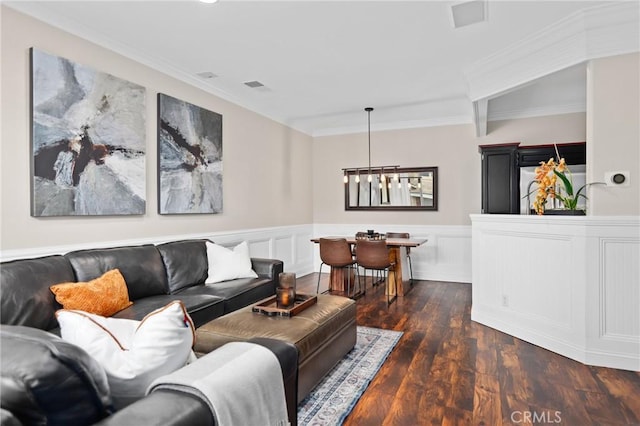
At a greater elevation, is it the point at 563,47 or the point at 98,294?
the point at 563,47

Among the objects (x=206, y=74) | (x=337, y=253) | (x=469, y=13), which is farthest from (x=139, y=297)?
(x=469, y=13)

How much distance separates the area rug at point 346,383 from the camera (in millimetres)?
2176

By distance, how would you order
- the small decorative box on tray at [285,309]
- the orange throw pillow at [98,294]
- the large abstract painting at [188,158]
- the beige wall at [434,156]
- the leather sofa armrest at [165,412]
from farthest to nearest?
the beige wall at [434,156]
the large abstract painting at [188,158]
the small decorative box on tray at [285,309]
the orange throw pillow at [98,294]
the leather sofa armrest at [165,412]

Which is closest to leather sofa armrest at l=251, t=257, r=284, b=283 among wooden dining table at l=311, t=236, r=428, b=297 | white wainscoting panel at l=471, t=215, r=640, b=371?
wooden dining table at l=311, t=236, r=428, b=297

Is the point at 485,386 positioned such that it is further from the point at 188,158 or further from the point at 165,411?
the point at 188,158

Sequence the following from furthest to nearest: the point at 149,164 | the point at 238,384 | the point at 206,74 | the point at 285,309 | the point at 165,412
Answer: the point at 206,74 < the point at 149,164 < the point at 285,309 < the point at 238,384 < the point at 165,412

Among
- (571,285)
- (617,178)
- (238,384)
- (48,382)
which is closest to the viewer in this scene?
(48,382)

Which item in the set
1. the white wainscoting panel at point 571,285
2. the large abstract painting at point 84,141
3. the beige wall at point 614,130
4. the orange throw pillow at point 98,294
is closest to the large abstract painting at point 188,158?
the large abstract painting at point 84,141

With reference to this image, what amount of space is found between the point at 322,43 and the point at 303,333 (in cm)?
263

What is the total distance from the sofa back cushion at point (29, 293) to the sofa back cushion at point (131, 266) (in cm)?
23

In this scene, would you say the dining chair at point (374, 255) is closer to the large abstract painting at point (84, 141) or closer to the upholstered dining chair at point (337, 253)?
the upholstered dining chair at point (337, 253)

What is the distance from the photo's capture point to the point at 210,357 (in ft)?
4.25

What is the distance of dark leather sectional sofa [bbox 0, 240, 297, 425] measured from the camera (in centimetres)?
88

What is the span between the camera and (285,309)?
2.64 metres
